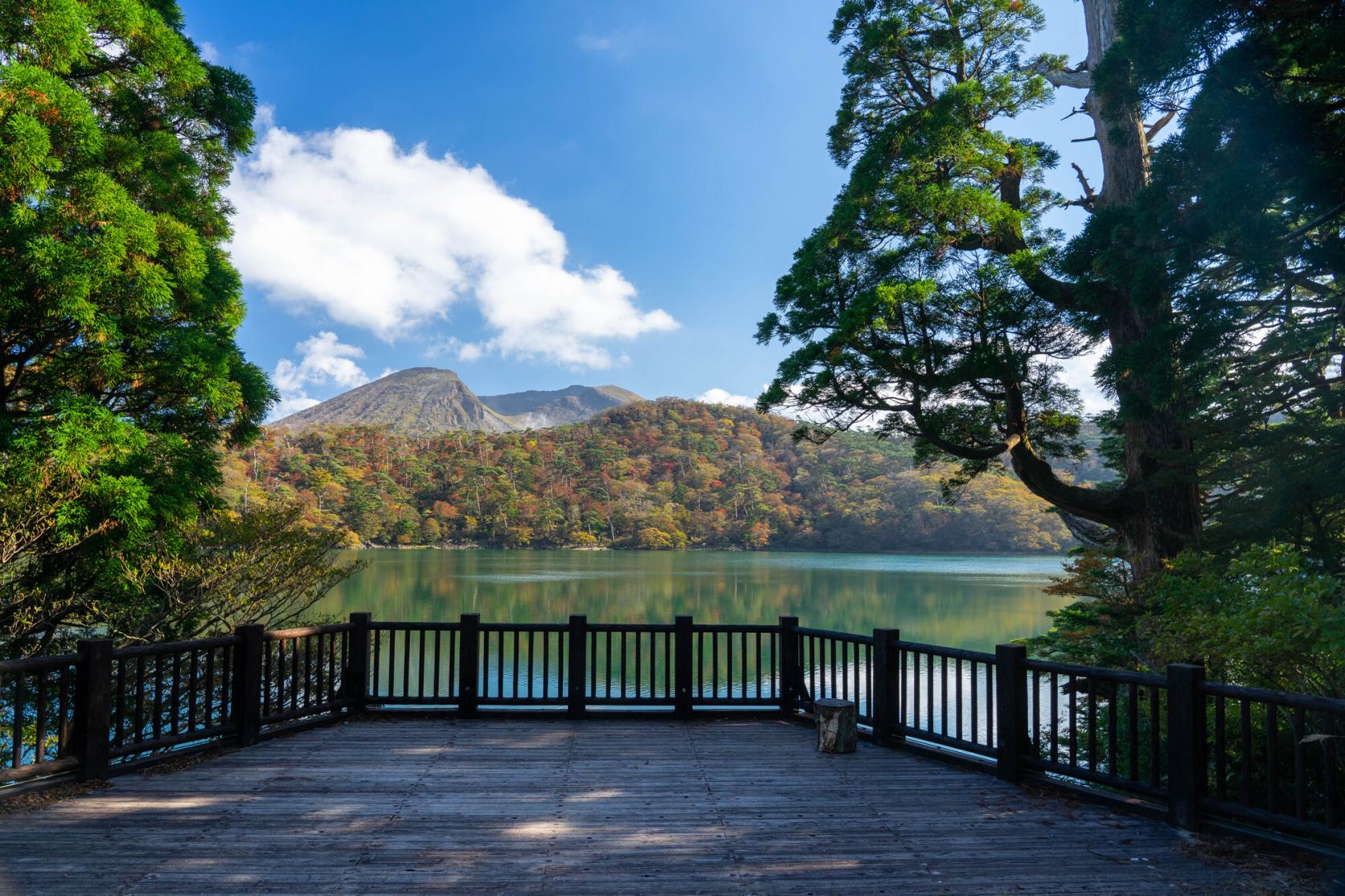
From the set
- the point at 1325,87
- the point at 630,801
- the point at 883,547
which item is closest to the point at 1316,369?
the point at 1325,87

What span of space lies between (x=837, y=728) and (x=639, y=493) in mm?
67443

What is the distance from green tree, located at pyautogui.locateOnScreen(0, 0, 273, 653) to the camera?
6.55m

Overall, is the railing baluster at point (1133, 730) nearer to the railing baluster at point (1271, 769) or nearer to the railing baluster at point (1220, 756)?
the railing baluster at point (1220, 756)

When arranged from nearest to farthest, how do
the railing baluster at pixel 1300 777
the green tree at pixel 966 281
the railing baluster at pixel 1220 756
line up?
the railing baluster at pixel 1300 777 < the railing baluster at pixel 1220 756 < the green tree at pixel 966 281

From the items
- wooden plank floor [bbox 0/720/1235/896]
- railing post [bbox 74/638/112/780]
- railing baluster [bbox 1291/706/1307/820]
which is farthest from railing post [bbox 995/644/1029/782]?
railing post [bbox 74/638/112/780]

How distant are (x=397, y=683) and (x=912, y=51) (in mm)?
15008

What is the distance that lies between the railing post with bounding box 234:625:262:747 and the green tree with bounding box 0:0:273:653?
2.25m

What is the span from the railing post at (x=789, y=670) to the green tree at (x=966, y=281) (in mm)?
4316

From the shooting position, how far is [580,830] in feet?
12.7

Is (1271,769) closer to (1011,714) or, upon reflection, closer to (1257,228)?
(1011,714)

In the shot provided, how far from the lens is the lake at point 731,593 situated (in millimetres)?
23641

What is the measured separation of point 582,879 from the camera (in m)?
3.28

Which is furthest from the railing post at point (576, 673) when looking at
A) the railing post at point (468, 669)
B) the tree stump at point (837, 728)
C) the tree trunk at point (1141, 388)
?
the tree trunk at point (1141, 388)

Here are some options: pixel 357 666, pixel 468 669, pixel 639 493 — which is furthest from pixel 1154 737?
pixel 639 493
